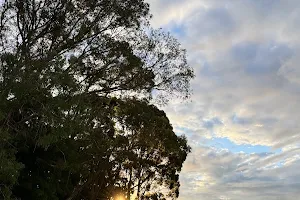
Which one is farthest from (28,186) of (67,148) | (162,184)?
(162,184)

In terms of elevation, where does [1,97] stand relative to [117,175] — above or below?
below

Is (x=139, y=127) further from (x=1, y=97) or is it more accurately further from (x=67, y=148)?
(x=1, y=97)

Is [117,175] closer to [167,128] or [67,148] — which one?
[167,128]

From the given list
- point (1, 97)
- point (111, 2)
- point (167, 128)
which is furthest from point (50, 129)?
point (167, 128)

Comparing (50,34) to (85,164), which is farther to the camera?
(85,164)

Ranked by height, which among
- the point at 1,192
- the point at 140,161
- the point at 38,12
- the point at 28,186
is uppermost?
the point at 38,12

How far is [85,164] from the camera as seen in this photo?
19656 mm

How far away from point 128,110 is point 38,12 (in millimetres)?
5598

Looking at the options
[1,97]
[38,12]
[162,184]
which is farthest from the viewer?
[162,184]

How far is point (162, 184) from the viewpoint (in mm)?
25688

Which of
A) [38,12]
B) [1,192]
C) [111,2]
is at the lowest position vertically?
[1,192]

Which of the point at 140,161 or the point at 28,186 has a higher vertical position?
the point at 140,161

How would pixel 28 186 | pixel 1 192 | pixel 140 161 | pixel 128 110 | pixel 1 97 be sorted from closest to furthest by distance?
pixel 1 97 → pixel 1 192 → pixel 28 186 → pixel 128 110 → pixel 140 161

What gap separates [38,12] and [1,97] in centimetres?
504
